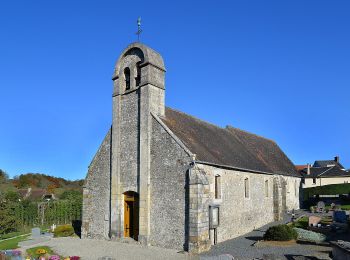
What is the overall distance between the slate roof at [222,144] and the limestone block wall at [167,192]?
0.92m

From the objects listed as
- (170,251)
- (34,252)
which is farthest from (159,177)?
(34,252)

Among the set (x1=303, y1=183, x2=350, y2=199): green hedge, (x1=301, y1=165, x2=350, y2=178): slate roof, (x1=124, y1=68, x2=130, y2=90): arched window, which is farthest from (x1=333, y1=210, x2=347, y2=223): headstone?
(x1=301, y1=165, x2=350, y2=178): slate roof

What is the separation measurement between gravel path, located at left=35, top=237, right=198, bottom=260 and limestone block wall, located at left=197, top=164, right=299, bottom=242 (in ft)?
13.8

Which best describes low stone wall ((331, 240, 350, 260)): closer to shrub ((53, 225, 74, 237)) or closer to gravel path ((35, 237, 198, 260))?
gravel path ((35, 237, 198, 260))

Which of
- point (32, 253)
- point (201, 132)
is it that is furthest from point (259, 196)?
point (32, 253)

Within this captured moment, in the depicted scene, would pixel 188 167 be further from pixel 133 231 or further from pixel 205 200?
pixel 133 231

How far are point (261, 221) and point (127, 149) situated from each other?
40.5ft

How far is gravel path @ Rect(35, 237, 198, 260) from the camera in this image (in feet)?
55.4

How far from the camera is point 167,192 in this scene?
19.2 m

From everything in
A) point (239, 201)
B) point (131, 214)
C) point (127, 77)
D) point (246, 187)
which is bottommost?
point (131, 214)

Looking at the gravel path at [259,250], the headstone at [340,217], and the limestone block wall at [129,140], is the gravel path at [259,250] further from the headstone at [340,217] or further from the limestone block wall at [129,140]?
the headstone at [340,217]

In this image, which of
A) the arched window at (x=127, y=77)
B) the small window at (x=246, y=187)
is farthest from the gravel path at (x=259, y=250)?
the arched window at (x=127, y=77)

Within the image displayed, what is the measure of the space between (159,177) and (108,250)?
463 cm

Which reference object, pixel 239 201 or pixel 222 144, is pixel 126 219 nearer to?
pixel 239 201
